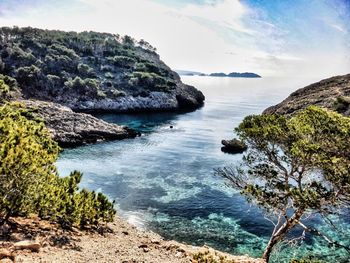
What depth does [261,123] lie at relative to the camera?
23.7m

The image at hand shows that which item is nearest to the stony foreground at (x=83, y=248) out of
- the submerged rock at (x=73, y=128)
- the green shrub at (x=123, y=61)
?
the submerged rock at (x=73, y=128)

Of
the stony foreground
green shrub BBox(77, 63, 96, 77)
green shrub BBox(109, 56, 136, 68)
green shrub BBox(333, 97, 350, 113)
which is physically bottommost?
the stony foreground

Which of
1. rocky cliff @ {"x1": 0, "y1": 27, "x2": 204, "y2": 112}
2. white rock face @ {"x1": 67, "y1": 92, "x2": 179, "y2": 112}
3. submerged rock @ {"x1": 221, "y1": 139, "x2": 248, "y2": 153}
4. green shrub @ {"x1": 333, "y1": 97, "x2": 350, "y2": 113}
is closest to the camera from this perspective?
submerged rock @ {"x1": 221, "y1": 139, "x2": 248, "y2": 153}

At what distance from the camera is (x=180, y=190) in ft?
154

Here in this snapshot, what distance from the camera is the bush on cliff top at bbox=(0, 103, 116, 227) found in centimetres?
1576

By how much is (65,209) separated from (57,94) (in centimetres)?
10799

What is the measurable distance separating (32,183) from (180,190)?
30.8 m

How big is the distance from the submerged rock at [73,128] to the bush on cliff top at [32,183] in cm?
4779

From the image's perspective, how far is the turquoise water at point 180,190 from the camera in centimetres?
3333

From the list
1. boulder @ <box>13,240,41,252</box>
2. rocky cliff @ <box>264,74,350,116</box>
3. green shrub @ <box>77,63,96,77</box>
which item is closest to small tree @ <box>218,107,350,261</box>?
boulder @ <box>13,240,41,252</box>

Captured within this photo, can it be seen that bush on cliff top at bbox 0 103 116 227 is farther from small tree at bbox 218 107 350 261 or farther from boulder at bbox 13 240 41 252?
small tree at bbox 218 107 350 261

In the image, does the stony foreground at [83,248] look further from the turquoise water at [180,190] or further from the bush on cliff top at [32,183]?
the turquoise water at [180,190]

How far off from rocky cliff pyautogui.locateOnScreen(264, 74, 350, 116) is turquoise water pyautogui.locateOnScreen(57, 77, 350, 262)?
24300mm

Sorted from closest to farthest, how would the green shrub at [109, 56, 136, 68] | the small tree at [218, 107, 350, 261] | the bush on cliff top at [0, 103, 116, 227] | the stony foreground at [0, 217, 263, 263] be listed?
the bush on cliff top at [0, 103, 116, 227], the stony foreground at [0, 217, 263, 263], the small tree at [218, 107, 350, 261], the green shrub at [109, 56, 136, 68]
